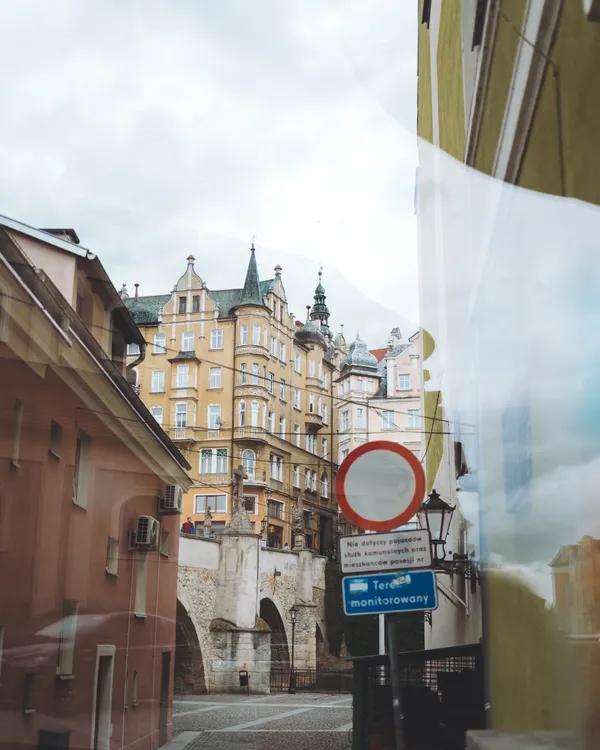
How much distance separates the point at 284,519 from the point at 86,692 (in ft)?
4.07

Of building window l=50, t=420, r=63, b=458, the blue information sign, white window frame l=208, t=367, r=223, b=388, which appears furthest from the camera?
white window frame l=208, t=367, r=223, b=388

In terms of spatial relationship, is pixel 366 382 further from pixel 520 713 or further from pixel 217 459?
pixel 520 713

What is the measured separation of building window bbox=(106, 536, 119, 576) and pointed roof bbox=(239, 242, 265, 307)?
3.82 ft

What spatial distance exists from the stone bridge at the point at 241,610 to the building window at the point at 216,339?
87 cm

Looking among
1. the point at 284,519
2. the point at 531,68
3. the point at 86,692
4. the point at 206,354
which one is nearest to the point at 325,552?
the point at 284,519

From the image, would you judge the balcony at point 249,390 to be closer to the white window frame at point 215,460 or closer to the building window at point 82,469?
the white window frame at point 215,460

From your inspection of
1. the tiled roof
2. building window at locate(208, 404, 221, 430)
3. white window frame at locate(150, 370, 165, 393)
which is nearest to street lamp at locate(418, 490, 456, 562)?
building window at locate(208, 404, 221, 430)

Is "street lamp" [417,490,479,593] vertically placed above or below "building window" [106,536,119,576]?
above

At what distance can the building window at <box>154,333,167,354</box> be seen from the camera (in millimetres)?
3740

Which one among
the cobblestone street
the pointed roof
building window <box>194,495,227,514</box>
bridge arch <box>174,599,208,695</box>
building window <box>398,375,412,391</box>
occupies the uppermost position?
the pointed roof

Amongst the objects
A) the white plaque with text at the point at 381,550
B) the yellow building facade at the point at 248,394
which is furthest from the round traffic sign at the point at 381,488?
the yellow building facade at the point at 248,394

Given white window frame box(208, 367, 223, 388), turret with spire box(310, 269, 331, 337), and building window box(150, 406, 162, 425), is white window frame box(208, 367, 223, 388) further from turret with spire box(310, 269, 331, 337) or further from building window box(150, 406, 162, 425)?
turret with spire box(310, 269, 331, 337)

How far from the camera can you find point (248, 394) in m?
3.96

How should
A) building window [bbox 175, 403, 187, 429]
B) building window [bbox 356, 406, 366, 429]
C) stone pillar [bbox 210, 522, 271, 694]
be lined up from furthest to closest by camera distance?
stone pillar [bbox 210, 522, 271, 694] < building window [bbox 356, 406, 366, 429] < building window [bbox 175, 403, 187, 429]
